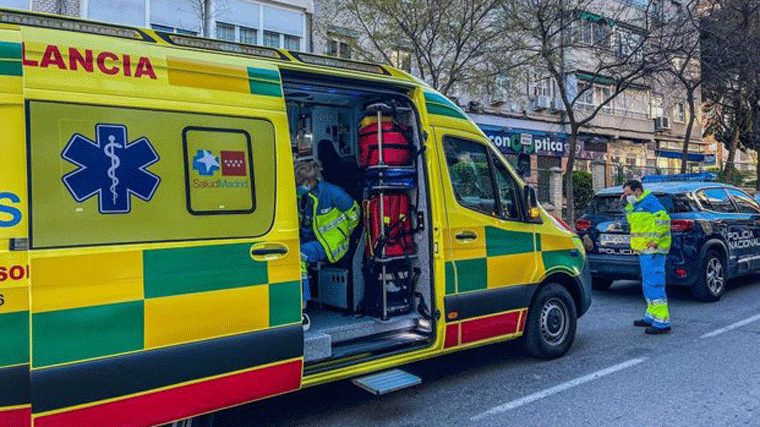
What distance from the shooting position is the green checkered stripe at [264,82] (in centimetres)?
358

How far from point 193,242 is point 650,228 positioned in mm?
5107

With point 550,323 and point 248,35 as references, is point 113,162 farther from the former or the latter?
point 248,35

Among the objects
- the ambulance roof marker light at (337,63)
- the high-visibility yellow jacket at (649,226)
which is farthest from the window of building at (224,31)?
the ambulance roof marker light at (337,63)

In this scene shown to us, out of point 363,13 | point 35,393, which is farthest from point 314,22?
point 35,393

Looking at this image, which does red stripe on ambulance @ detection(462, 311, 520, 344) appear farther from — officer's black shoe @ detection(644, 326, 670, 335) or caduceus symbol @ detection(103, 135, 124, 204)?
caduceus symbol @ detection(103, 135, 124, 204)

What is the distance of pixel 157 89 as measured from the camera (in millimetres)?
3227

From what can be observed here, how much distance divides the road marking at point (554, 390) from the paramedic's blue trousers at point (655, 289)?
1.07 m

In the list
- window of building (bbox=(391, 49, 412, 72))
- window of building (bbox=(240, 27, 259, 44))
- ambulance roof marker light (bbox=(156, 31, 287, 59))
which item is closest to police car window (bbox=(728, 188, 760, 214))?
ambulance roof marker light (bbox=(156, 31, 287, 59))

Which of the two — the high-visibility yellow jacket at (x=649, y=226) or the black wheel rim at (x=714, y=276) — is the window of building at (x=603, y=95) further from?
the high-visibility yellow jacket at (x=649, y=226)

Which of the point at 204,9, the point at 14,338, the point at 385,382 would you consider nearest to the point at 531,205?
the point at 385,382

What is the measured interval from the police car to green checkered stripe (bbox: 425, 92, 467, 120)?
165 inches

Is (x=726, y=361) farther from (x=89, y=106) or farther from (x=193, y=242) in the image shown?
(x=89, y=106)

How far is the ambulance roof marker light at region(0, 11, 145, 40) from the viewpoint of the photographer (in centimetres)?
301

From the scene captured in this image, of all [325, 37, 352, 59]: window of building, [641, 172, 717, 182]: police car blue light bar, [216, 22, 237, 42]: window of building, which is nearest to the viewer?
[641, 172, 717, 182]: police car blue light bar
